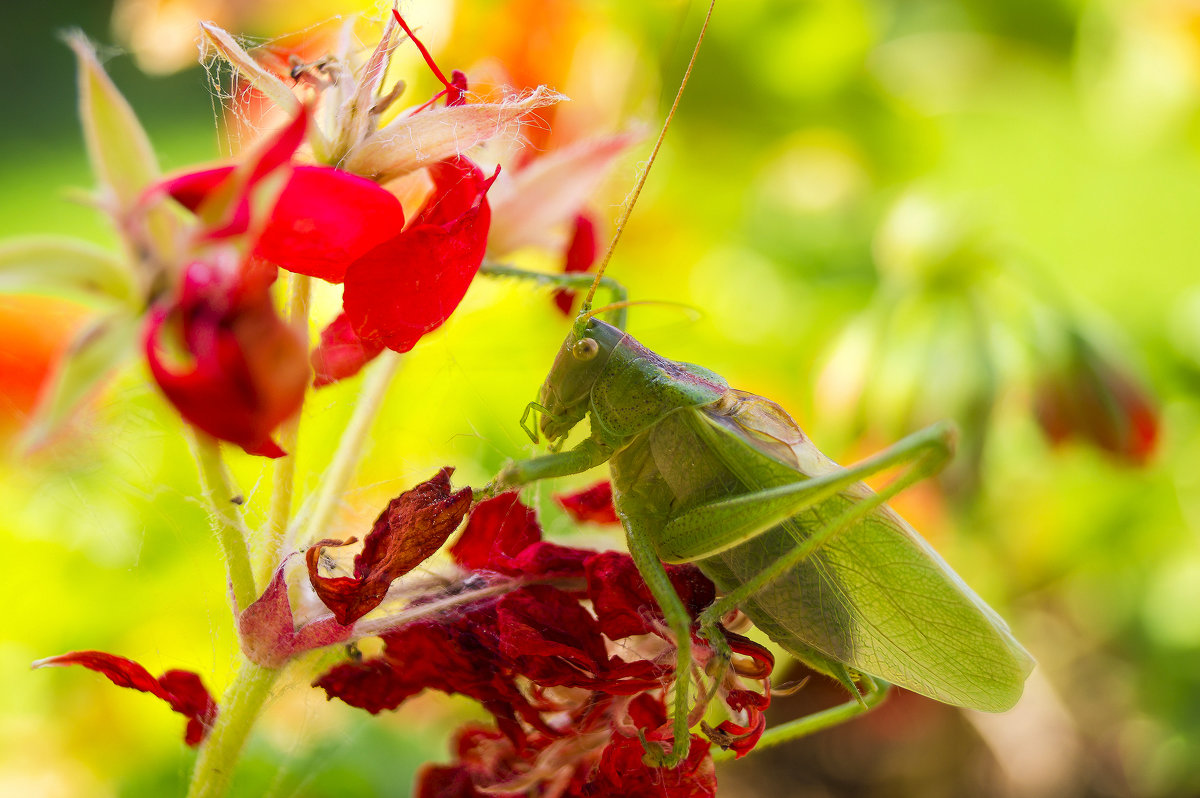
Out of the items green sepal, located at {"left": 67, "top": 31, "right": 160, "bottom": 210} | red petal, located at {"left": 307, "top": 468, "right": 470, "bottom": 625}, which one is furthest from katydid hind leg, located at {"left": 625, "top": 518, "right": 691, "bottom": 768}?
green sepal, located at {"left": 67, "top": 31, "right": 160, "bottom": 210}

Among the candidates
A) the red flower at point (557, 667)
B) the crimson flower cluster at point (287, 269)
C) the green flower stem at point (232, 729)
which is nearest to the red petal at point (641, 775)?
the red flower at point (557, 667)

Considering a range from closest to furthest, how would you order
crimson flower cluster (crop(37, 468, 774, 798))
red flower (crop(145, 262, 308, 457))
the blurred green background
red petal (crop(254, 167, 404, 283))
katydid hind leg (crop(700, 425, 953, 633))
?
red flower (crop(145, 262, 308, 457)), red petal (crop(254, 167, 404, 283)), crimson flower cluster (crop(37, 468, 774, 798)), katydid hind leg (crop(700, 425, 953, 633)), the blurred green background

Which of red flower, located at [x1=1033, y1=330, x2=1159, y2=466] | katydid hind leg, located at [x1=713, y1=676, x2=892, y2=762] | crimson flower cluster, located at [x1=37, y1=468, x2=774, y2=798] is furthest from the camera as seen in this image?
red flower, located at [x1=1033, y1=330, x2=1159, y2=466]

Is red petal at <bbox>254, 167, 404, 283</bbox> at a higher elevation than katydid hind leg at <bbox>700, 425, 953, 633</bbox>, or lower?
higher

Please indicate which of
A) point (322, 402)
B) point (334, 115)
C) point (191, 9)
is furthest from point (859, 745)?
point (191, 9)

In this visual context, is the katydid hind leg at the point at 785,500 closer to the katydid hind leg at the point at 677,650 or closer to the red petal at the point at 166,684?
the katydid hind leg at the point at 677,650

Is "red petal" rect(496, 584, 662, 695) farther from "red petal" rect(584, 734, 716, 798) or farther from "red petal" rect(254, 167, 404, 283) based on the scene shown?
"red petal" rect(254, 167, 404, 283)

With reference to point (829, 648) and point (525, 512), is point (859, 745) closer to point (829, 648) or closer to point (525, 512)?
point (829, 648)
